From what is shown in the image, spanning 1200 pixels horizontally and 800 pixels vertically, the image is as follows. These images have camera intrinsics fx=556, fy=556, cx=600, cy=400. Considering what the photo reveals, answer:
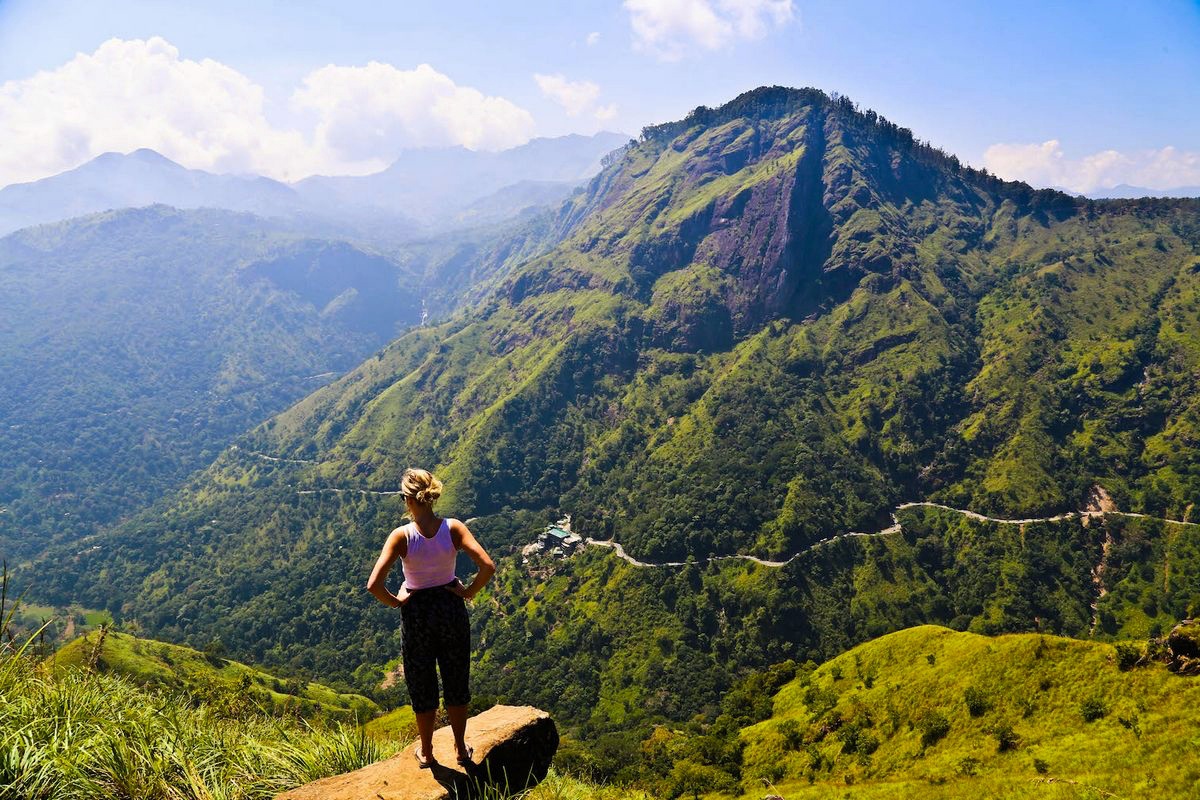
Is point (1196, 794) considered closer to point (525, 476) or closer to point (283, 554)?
point (525, 476)

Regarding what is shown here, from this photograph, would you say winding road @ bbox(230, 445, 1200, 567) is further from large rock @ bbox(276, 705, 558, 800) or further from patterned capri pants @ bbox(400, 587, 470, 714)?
patterned capri pants @ bbox(400, 587, 470, 714)

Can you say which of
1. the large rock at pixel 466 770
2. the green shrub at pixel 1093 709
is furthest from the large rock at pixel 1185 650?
the large rock at pixel 466 770

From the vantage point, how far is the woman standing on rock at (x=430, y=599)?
301 inches

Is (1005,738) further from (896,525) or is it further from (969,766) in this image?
(896,525)

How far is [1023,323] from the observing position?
178 metres

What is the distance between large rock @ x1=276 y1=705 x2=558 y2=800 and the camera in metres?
7.42

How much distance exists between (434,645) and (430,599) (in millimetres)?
746

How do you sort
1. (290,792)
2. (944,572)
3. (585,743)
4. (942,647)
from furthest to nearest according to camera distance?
(944,572), (585,743), (942,647), (290,792)

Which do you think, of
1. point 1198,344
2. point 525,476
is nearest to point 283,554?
point 525,476

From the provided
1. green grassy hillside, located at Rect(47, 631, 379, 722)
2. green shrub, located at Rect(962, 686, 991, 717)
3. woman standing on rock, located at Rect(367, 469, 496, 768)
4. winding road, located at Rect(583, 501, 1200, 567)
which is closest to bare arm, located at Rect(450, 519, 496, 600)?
woman standing on rock, located at Rect(367, 469, 496, 768)

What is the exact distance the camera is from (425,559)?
7.69m

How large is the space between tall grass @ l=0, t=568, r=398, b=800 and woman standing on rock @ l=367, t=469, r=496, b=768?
208 centimetres

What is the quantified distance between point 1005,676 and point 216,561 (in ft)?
703

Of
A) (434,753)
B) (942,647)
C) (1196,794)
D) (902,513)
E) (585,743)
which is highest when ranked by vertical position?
(434,753)
